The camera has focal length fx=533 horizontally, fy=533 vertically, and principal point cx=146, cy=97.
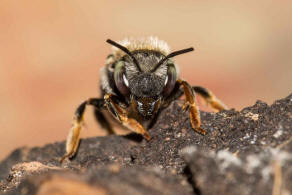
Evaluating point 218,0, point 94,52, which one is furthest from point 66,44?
point 218,0

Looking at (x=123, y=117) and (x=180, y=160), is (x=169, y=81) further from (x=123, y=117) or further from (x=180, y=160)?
(x=180, y=160)

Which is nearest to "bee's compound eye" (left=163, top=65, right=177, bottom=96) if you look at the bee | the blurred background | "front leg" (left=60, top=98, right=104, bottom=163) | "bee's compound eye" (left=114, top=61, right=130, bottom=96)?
the bee

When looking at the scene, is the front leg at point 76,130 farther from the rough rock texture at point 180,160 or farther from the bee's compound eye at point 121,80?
Answer: the bee's compound eye at point 121,80

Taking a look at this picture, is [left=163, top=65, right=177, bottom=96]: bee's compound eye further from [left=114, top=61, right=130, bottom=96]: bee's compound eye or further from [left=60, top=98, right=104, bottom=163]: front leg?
[left=60, top=98, right=104, bottom=163]: front leg

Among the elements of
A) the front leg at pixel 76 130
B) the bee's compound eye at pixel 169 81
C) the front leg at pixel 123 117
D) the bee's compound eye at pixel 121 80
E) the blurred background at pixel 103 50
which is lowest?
the front leg at pixel 76 130

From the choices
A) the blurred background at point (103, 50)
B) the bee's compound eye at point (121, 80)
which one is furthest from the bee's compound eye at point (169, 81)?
the blurred background at point (103, 50)

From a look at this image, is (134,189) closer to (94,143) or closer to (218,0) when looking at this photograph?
(94,143)

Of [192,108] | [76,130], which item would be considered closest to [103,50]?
[76,130]
